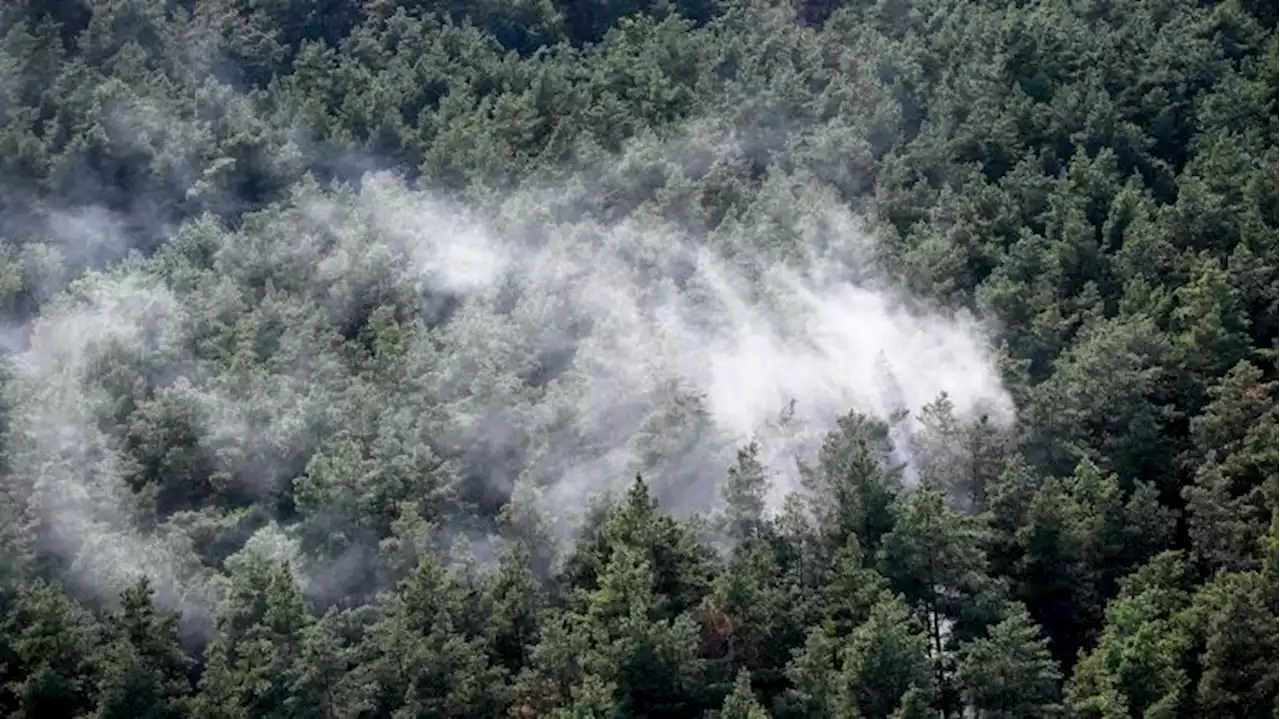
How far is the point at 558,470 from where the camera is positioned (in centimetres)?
5259

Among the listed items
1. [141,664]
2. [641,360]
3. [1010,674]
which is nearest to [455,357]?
[641,360]

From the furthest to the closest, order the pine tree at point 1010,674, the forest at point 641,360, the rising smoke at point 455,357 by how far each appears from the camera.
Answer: the rising smoke at point 455,357 < the forest at point 641,360 < the pine tree at point 1010,674

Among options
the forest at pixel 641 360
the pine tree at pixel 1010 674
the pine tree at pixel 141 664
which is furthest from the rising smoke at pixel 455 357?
the pine tree at pixel 1010 674

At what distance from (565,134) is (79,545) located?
28019 millimetres

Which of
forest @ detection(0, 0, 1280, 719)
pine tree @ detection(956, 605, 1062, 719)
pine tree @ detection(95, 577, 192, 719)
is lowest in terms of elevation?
pine tree @ detection(956, 605, 1062, 719)

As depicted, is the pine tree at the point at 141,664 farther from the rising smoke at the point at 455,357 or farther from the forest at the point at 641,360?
the rising smoke at the point at 455,357

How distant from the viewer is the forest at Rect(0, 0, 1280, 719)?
43.8 meters

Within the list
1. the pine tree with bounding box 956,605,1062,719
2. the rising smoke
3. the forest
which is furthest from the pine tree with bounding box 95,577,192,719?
the pine tree with bounding box 956,605,1062,719

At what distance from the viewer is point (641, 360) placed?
→ 185 ft

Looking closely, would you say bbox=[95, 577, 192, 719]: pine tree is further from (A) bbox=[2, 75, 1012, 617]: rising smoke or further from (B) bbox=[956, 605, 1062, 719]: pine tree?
(B) bbox=[956, 605, 1062, 719]: pine tree

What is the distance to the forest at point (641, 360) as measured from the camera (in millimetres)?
43844

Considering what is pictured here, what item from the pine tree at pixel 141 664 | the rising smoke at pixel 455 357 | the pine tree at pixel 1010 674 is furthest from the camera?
the rising smoke at pixel 455 357

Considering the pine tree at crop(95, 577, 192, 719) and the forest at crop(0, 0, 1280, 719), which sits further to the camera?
the pine tree at crop(95, 577, 192, 719)

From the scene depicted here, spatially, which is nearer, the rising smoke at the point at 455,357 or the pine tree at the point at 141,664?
the pine tree at the point at 141,664
